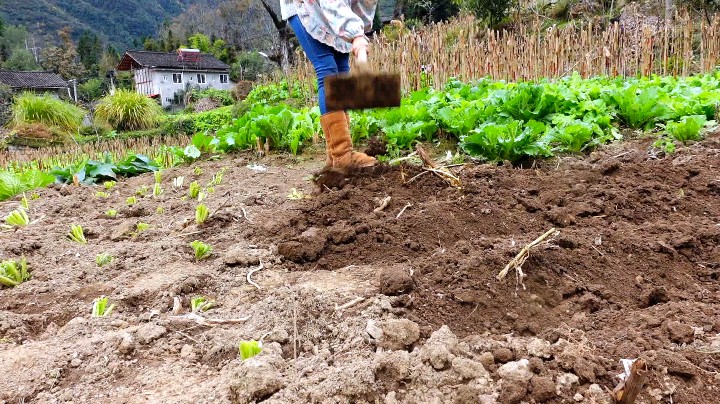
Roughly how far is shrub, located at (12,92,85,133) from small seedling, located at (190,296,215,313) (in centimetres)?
2008

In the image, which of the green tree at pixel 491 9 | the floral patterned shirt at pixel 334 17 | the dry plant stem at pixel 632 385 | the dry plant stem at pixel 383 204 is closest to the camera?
the dry plant stem at pixel 632 385

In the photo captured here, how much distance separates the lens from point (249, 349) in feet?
4.50

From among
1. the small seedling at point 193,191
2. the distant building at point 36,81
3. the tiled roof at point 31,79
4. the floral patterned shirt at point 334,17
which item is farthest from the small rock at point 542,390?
the tiled roof at point 31,79

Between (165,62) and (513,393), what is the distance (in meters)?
41.6

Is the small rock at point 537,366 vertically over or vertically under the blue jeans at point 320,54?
under

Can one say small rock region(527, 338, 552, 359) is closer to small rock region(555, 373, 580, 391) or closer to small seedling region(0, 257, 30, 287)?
small rock region(555, 373, 580, 391)

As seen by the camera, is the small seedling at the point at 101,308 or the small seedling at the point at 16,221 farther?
the small seedling at the point at 16,221

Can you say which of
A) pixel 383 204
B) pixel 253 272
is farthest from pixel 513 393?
pixel 383 204

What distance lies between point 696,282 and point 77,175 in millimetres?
4605

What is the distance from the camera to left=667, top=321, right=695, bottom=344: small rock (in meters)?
1.29

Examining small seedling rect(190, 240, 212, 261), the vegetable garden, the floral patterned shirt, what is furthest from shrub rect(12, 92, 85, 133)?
small seedling rect(190, 240, 212, 261)

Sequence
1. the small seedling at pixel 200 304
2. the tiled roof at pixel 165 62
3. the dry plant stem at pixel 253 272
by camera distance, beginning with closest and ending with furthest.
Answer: the small seedling at pixel 200 304
the dry plant stem at pixel 253 272
the tiled roof at pixel 165 62

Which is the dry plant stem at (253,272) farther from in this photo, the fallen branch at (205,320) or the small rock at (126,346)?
the small rock at (126,346)

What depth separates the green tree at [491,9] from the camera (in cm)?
1573
